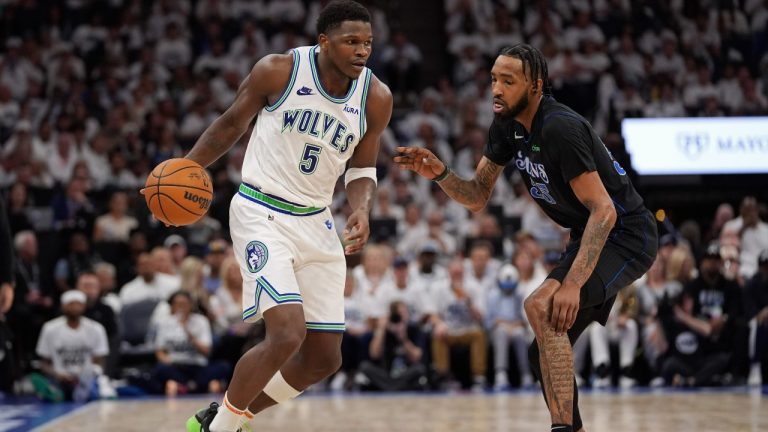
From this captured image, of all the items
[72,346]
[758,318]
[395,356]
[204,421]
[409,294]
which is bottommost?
[204,421]

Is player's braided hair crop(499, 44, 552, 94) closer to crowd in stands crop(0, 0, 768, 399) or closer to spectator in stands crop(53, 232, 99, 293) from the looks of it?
crowd in stands crop(0, 0, 768, 399)

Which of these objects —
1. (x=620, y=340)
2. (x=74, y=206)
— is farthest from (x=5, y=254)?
(x=620, y=340)

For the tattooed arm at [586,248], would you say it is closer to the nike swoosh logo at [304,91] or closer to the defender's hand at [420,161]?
the defender's hand at [420,161]

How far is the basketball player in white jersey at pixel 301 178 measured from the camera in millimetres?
5660

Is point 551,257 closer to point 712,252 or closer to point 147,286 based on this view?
point 712,252

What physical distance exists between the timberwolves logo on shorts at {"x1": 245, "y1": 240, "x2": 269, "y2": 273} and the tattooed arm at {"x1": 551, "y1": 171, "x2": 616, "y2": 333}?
4.88ft

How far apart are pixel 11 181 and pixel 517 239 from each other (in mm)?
6596

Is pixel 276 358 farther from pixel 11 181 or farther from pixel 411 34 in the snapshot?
pixel 411 34

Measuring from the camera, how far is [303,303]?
230 inches

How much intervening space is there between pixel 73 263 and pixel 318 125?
25.6ft

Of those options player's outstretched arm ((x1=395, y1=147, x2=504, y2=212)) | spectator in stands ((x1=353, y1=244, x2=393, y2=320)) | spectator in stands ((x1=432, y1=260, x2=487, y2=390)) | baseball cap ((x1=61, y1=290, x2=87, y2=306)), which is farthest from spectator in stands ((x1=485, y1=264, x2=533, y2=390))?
player's outstretched arm ((x1=395, y1=147, x2=504, y2=212))

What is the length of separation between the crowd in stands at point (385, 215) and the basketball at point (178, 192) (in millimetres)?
6050

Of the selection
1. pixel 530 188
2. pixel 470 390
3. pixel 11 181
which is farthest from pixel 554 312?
pixel 11 181

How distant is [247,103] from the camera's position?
5809 mm
